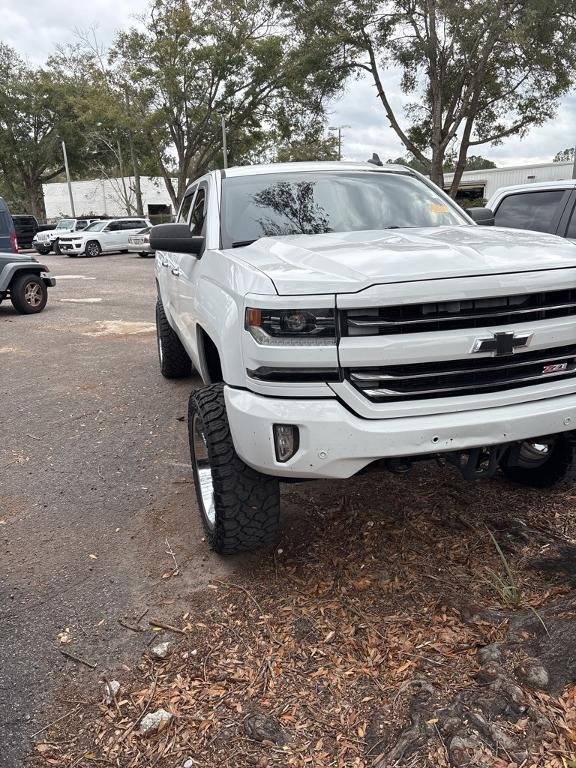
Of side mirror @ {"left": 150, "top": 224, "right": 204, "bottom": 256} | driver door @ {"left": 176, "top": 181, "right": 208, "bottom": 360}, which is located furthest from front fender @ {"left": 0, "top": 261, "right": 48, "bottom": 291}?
side mirror @ {"left": 150, "top": 224, "right": 204, "bottom": 256}

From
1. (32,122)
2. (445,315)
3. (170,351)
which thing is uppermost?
(32,122)

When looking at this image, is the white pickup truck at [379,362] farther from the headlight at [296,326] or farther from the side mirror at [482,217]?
the side mirror at [482,217]

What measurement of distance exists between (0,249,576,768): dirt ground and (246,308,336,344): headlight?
45.9 inches

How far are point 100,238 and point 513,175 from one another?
1026 inches

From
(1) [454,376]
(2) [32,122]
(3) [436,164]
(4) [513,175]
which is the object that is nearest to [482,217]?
(1) [454,376]

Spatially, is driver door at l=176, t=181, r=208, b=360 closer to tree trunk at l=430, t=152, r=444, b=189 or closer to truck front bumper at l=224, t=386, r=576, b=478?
truck front bumper at l=224, t=386, r=576, b=478

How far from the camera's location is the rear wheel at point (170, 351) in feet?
20.4

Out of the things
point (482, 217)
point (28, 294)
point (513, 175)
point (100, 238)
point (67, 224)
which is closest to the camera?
point (482, 217)

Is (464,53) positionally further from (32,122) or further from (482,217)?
(32,122)

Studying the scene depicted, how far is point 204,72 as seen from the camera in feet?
92.7

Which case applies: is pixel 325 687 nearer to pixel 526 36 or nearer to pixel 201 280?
pixel 201 280

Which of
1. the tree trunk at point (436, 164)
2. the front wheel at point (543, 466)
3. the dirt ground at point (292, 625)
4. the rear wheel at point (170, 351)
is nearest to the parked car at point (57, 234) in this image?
the tree trunk at point (436, 164)

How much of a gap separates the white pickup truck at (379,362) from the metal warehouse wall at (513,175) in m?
36.1

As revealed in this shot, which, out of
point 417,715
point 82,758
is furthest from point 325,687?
point 82,758
